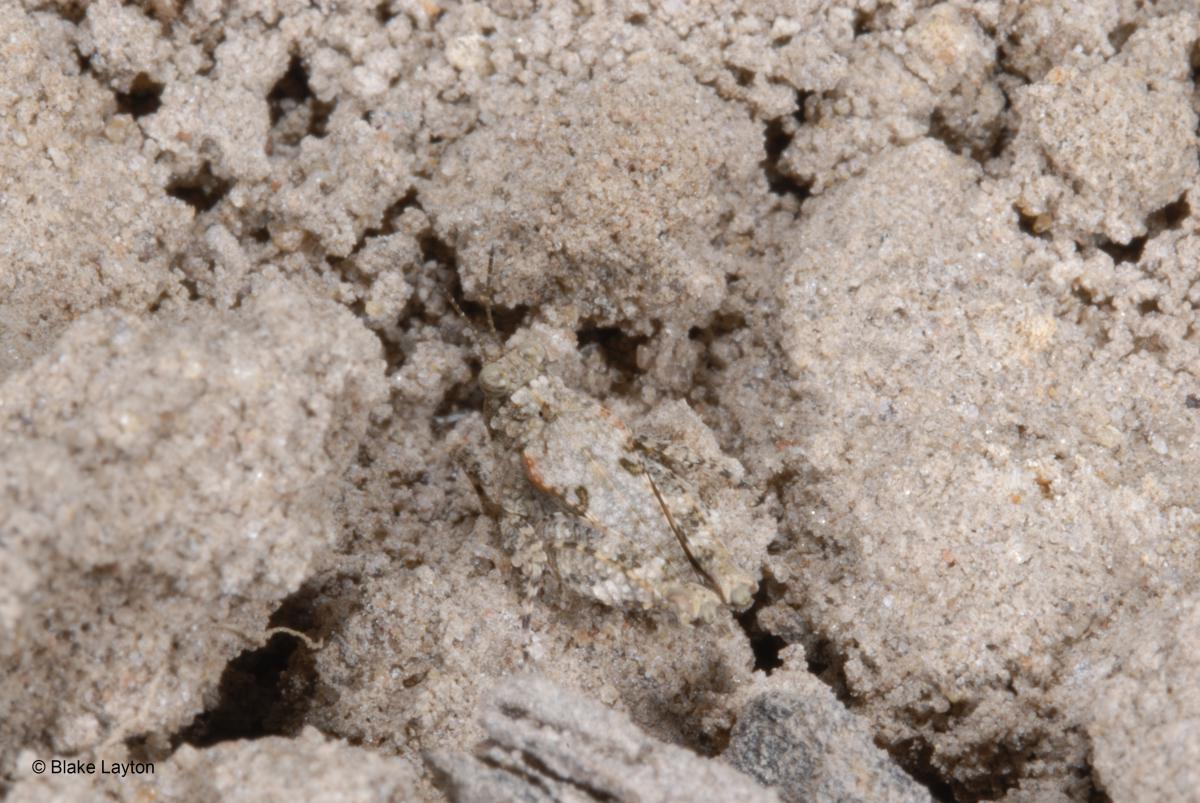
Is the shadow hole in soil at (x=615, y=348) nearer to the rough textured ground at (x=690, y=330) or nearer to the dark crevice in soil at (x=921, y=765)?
the rough textured ground at (x=690, y=330)

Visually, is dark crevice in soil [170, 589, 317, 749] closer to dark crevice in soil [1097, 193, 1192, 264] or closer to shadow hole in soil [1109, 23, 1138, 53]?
dark crevice in soil [1097, 193, 1192, 264]

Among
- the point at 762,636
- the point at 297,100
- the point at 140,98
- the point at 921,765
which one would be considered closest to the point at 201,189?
the point at 140,98

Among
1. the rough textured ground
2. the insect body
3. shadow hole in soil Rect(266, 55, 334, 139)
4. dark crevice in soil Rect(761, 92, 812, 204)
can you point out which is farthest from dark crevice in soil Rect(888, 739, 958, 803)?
shadow hole in soil Rect(266, 55, 334, 139)

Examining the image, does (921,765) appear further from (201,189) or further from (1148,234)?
(201,189)

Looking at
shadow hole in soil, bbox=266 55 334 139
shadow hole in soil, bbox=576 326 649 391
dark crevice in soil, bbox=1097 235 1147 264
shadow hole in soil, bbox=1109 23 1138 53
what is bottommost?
shadow hole in soil, bbox=576 326 649 391

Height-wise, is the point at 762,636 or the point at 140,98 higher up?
the point at 140,98
